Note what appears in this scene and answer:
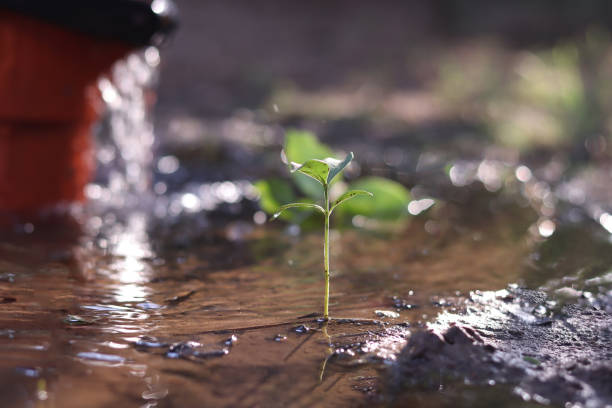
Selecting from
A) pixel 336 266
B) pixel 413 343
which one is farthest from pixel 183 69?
pixel 413 343

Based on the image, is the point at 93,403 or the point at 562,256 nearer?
the point at 93,403

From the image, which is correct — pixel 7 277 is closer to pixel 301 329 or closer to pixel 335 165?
pixel 301 329

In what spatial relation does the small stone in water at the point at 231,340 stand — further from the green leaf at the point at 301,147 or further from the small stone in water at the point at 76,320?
the green leaf at the point at 301,147

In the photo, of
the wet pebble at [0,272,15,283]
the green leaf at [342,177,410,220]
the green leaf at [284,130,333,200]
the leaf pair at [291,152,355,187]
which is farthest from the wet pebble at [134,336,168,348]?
the green leaf at [342,177,410,220]

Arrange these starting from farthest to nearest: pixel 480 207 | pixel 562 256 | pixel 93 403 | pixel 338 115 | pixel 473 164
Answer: pixel 338 115, pixel 473 164, pixel 480 207, pixel 562 256, pixel 93 403

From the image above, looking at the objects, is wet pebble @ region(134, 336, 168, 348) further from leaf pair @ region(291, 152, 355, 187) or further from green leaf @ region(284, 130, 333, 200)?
green leaf @ region(284, 130, 333, 200)

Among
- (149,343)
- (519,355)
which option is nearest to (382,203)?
(519,355)

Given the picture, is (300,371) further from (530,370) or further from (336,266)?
(336,266)

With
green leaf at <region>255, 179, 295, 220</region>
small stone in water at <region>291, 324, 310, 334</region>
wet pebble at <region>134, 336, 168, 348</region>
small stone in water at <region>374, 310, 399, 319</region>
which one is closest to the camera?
wet pebble at <region>134, 336, 168, 348</region>
